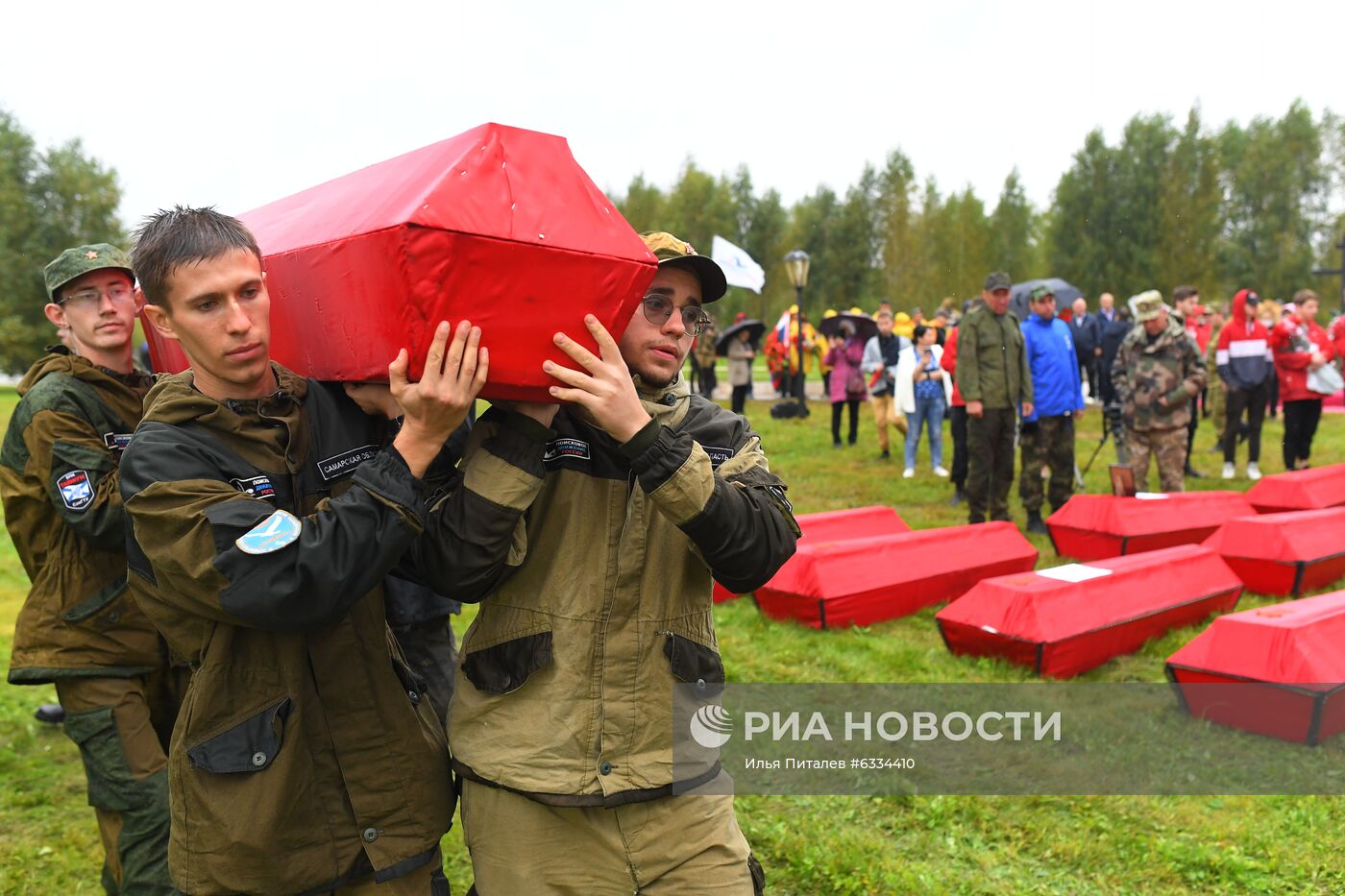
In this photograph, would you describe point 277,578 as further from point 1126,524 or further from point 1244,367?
point 1244,367

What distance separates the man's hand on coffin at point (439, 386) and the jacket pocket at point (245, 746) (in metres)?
0.65

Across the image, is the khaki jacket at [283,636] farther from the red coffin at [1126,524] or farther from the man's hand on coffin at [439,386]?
the red coffin at [1126,524]

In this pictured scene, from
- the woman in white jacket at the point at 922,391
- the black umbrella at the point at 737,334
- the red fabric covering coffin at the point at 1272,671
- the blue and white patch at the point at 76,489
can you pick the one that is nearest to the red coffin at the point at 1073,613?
the red fabric covering coffin at the point at 1272,671

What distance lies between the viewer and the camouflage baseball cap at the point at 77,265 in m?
3.69

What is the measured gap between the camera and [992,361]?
32.4ft

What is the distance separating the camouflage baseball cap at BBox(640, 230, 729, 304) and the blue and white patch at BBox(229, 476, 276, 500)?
1023 mm

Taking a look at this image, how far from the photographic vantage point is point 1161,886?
3850 mm

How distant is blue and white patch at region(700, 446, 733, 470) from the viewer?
7.87ft

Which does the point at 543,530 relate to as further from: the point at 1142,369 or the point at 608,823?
the point at 1142,369

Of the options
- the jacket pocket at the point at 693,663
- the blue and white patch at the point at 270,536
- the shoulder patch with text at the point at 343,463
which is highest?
the shoulder patch with text at the point at 343,463

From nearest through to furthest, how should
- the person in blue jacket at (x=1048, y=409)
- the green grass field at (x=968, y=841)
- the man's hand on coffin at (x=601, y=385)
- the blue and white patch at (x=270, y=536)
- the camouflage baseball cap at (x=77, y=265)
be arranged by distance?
the blue and white patch at (x=270, y=536) → the man's hand on coffin at (x=601, y=385) → the camouflage baseball cap at (x=77, y=265) → the green grass field at (x=968, y=841) → the person in blue jacket at (x=1048, y=409)

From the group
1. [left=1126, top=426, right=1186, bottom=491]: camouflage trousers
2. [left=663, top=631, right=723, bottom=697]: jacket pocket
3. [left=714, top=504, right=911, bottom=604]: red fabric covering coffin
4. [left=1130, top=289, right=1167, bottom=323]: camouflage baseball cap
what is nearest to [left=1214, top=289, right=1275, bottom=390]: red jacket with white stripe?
[left=1126, top=426, right=1186, bottom=491]: camouflage trousers

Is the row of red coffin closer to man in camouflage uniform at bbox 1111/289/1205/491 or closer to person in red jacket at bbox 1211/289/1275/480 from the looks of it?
man in camouflage uniform at bbox 1111/289/1205/491

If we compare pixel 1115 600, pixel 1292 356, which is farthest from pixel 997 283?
pixel 1292 356
